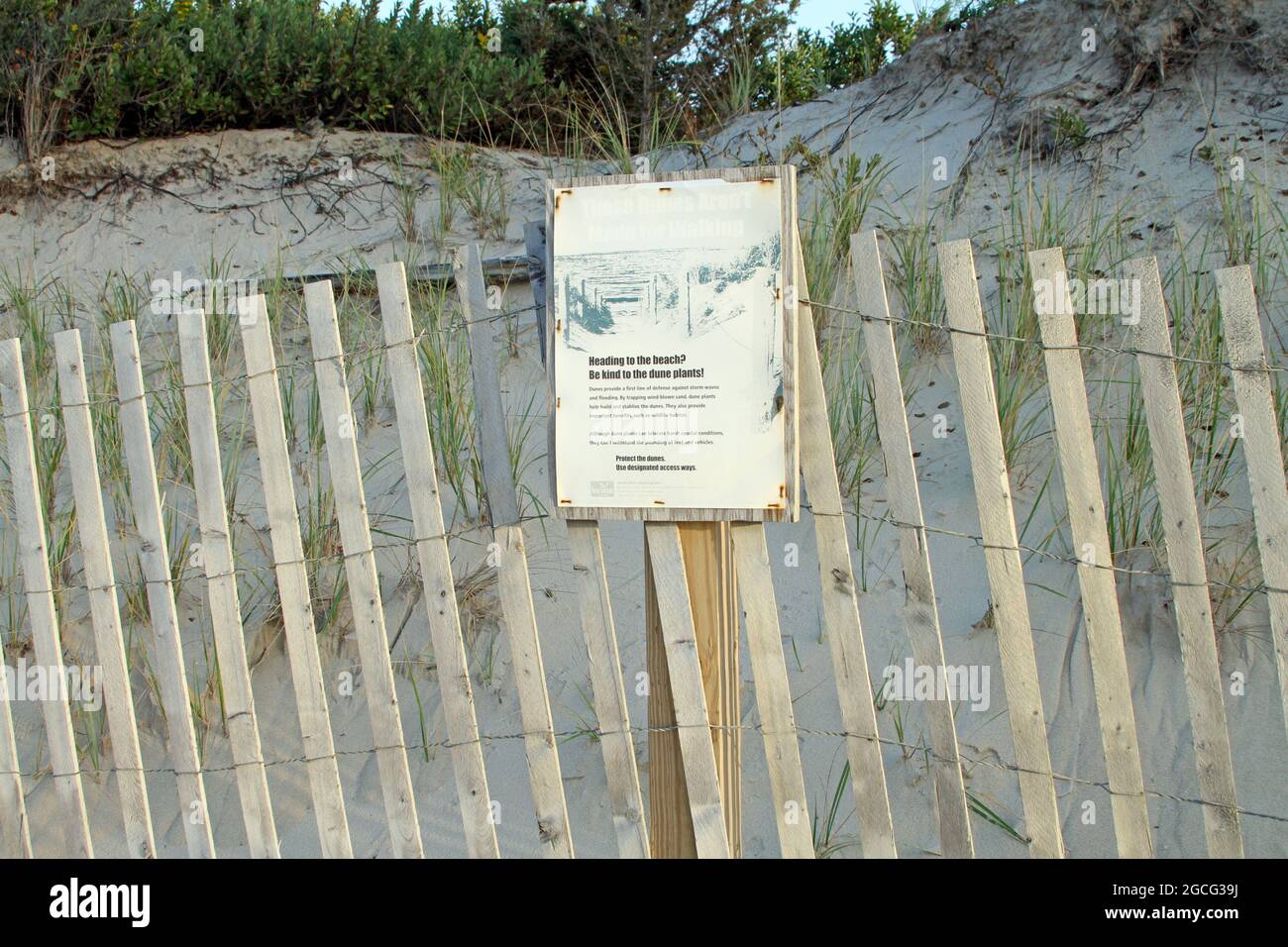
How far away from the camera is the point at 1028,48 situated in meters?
5.95

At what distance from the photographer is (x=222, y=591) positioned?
8.52 ft

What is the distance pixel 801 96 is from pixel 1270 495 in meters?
6.60

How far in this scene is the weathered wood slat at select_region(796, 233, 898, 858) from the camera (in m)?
2.21

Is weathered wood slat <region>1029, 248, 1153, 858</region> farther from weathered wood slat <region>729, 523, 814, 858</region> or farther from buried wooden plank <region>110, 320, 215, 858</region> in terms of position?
buried wooden plank <region>110, 320, 215, 858</region>

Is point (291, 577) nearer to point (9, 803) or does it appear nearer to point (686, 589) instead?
point (686, 589)

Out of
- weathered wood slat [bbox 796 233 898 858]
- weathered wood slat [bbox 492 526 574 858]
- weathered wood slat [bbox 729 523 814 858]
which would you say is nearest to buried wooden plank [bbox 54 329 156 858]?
weathered wood slat [bbox 492 526 574 858]

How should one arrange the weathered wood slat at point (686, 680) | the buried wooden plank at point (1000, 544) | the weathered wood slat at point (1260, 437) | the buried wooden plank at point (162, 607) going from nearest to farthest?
the weathered wood slat at point (1260, 437)
the buried wooden plank at point (1000, 544)
the weathered wood slat at point (686, 680)
the buried wooden plank at point (162, 607)

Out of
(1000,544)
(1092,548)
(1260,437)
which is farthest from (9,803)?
(1260,437)

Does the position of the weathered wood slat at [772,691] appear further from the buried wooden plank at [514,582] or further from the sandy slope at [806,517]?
the buried wooden plank at [514,582]

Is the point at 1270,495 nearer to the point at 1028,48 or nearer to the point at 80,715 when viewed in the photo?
the point at 80,715

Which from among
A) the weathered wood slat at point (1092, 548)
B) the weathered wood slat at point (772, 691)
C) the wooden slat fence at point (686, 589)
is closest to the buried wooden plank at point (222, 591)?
the wooden slat fence at point (686, 589)

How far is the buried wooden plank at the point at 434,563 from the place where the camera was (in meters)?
2.39

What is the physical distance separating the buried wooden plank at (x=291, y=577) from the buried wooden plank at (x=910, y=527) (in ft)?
4.27
